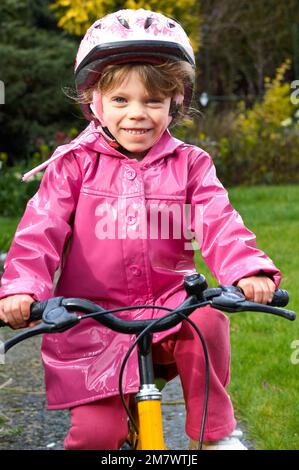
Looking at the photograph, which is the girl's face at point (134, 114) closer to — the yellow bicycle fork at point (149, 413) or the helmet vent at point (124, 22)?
the helmet vent at point (124, 22)

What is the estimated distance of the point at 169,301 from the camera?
8.59ft

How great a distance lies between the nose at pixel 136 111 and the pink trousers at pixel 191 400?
565mm

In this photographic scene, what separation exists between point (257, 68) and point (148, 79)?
1973 centimetres

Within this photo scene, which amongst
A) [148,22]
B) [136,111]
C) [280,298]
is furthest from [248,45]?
[280,298]

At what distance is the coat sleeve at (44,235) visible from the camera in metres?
2.29

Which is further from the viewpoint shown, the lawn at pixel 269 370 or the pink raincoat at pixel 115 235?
the lawn at pixel 269 370

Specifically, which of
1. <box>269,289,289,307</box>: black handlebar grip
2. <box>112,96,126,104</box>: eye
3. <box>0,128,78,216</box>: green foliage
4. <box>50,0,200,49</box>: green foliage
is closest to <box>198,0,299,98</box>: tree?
<box>50,0,200,49</box>: green foliage

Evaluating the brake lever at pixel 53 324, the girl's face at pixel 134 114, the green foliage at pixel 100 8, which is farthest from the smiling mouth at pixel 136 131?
the green foliage at pixel 100 8

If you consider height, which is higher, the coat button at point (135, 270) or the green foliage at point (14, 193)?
the coat button at point (135, 270)

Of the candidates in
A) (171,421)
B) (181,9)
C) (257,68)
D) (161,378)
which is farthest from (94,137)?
(257,68)

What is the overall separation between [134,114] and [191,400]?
2.67 feet

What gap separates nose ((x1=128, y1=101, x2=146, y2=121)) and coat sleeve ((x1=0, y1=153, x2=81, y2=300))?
28 centimetres

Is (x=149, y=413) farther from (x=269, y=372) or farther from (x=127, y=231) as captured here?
(x=269, y=372)

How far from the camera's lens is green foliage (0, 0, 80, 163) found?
1226 cm
